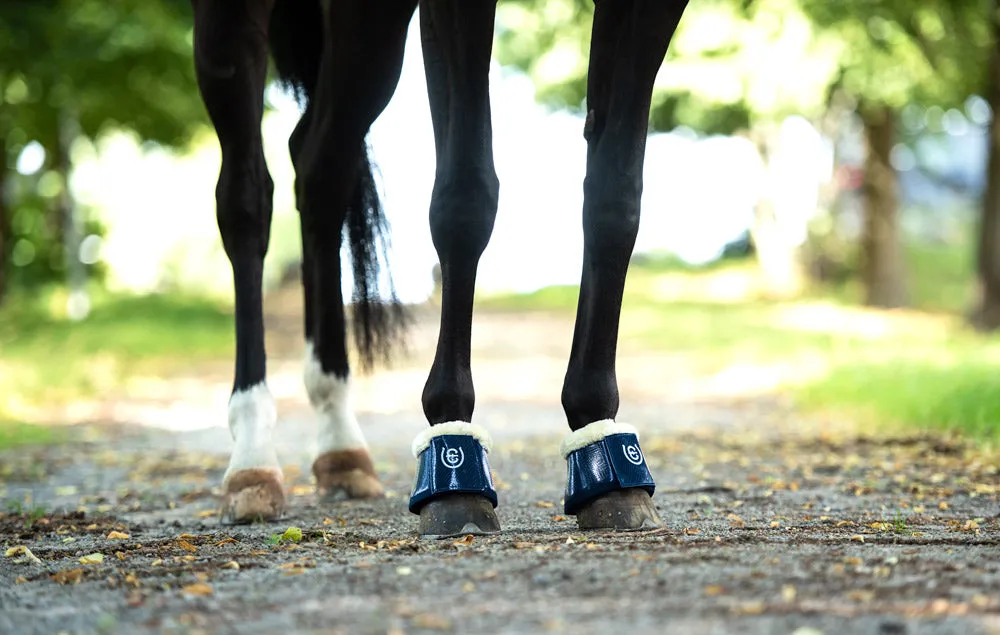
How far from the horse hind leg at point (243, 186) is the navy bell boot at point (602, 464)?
1084 mm

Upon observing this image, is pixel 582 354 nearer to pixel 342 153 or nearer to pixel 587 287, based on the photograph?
pixel 587 287

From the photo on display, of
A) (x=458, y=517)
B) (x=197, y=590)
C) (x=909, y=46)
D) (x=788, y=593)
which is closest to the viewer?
(x=788, y=593)

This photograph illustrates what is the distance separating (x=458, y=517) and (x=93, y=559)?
0.86m

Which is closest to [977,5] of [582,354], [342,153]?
[342,153]

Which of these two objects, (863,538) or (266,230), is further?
(266,230)

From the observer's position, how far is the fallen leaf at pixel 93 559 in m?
2.86

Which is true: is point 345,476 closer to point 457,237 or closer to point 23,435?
point 457,237

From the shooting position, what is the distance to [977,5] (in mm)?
12695

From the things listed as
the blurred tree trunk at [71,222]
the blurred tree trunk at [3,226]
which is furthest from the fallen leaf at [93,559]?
the blurred tree trunk at [3,226]

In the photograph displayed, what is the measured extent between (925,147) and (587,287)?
30.6 m

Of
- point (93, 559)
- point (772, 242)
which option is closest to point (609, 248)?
point (93, 559)

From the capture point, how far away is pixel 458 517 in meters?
3.00

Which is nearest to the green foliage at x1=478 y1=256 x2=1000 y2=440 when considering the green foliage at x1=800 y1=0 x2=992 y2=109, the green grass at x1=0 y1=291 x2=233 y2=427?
the green foliage at x1=800 y1=0 x2=992 y2=109

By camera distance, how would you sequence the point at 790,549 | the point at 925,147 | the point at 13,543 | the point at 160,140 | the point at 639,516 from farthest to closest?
the point at 925,147, the point at 160,140, the point at 13,543, the point at 639,516, the point at 790,549
